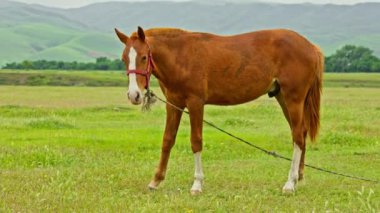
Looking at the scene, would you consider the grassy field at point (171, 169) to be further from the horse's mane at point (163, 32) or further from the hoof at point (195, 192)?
the horse's mane at point (163, 32)

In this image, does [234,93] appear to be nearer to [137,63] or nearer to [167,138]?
[167,138]

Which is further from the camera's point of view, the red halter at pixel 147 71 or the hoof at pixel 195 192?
the hoof at pixel 195 192

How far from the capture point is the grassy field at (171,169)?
9977mm

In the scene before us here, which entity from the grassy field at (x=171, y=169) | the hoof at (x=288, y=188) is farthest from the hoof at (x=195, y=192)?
the hoof at (x=288, y=188)

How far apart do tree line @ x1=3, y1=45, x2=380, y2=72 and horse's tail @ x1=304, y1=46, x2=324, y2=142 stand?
90.5m

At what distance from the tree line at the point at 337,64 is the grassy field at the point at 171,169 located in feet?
254

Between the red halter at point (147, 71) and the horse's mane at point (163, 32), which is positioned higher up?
the horse's mane at point (163, 32)

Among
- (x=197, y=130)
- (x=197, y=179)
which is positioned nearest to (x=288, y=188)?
(x=197, y=179)

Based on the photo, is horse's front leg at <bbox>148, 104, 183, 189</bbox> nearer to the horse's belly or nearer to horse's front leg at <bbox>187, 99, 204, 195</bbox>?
horse's front leg at <bbox>187, 99, 204, 195</bbox>

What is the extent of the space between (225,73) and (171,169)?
10.8ft

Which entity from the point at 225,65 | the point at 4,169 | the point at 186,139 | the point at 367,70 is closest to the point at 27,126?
the point at 186,139

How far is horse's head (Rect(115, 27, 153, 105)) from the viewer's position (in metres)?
10.2

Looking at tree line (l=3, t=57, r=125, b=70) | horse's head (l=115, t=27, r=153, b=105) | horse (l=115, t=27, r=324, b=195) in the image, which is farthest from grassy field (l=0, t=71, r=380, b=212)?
tree line (l=3, t=57, r=125, b=70)

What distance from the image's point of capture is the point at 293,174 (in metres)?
12.0
